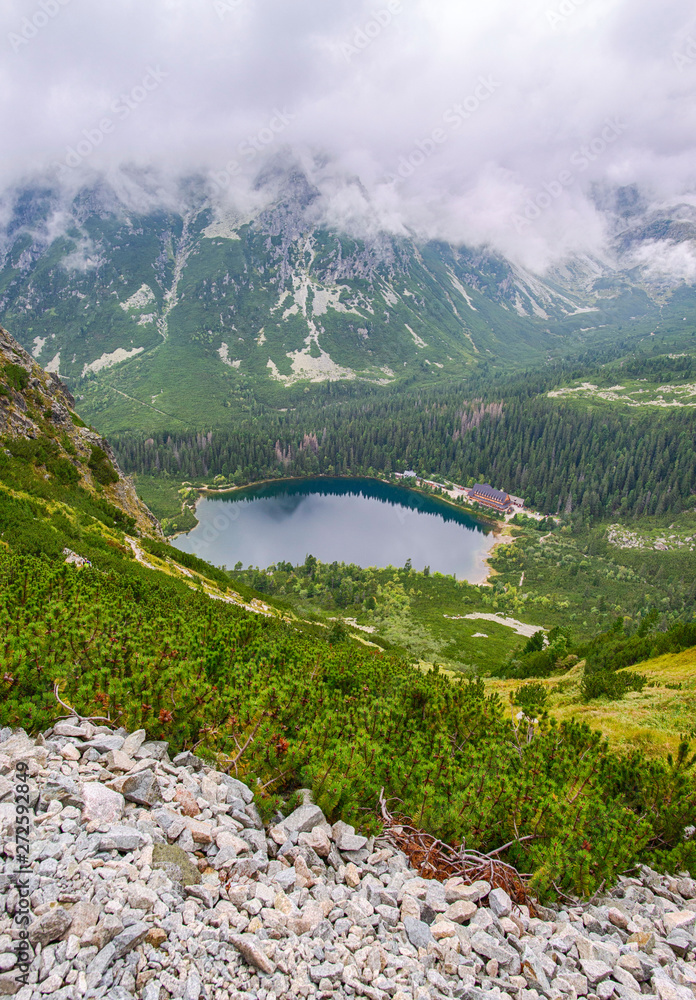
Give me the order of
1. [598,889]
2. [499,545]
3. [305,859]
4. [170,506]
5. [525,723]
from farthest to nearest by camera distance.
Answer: [170,506]
[499,545]
[525,723]
[598,889]
[305,859]

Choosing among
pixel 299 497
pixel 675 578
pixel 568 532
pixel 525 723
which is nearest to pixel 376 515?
pixel 299 497

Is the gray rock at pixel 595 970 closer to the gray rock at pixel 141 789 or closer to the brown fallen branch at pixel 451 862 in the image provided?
the brown fallen branch at pixel 451 862

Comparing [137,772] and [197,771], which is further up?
[137,772]

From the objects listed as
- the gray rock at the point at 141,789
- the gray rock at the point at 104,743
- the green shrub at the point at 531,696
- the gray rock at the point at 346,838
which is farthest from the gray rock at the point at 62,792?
the green shrub at the point at 531,696

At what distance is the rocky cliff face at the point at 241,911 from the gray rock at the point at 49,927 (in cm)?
2

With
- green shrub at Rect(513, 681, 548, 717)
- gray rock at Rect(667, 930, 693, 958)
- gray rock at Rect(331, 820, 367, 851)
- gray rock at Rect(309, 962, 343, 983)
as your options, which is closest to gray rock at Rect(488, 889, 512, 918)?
gray rock at Rect(331, 820, 367, 851)

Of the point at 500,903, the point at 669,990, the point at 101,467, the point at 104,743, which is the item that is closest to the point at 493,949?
the point at 500,903

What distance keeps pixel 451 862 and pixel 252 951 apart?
3822mm

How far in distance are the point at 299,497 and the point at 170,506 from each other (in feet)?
123

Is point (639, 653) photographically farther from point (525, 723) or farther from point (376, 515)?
point (376, 515)

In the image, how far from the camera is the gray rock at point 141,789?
645 cm

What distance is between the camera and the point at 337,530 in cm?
11244

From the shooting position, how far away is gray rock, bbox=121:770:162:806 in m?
6.45

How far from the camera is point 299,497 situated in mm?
137750
